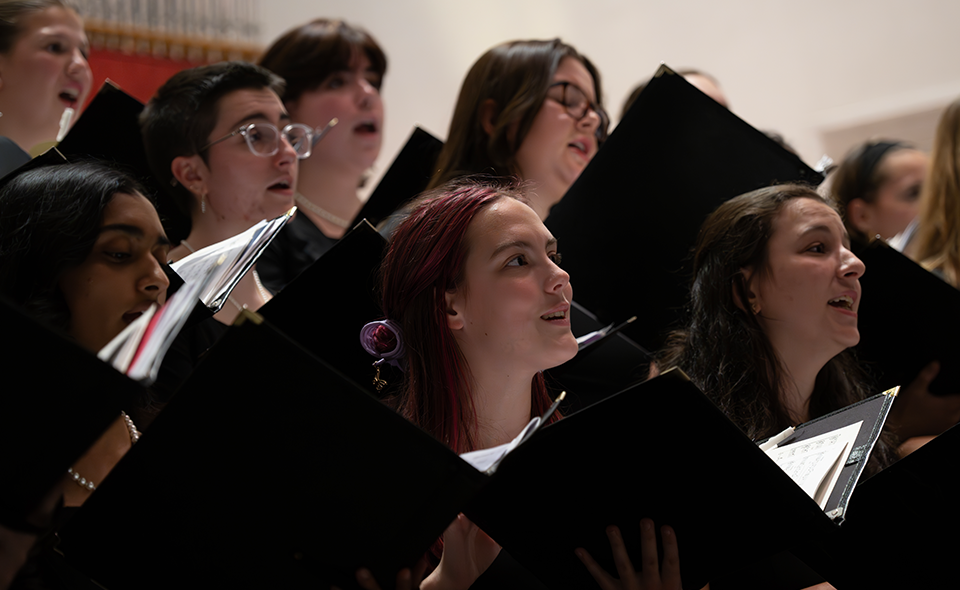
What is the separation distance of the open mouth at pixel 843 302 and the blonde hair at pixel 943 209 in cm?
100

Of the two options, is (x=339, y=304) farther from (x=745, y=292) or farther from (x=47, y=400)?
(x=745, y=292)

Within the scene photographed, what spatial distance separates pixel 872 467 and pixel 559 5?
3.68 meters

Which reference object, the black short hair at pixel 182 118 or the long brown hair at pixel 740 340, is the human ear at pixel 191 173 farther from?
the long brown hair at pixel 740 340

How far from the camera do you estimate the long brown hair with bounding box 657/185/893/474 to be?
1.72 m

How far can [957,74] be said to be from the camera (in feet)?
13.4

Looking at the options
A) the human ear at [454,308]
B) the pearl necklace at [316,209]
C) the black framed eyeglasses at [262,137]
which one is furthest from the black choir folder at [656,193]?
the pearl necklace at [316,209]

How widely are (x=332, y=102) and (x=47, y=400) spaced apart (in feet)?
5.88

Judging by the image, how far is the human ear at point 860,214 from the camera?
111 inches

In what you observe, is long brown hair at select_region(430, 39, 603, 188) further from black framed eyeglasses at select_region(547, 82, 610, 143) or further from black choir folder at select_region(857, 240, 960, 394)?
black choir folder at select_region(857, 240, 960, 394)

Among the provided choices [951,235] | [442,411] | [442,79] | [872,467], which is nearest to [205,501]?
[442,411]

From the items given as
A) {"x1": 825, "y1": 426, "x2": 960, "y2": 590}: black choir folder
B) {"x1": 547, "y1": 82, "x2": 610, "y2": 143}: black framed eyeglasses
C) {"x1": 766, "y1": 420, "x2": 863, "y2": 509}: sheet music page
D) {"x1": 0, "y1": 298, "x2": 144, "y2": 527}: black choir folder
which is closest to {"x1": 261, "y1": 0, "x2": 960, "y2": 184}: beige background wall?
{"x1": 547, "y1": 82, "x2": 610, "y2": 143}: black framed eyeglasses

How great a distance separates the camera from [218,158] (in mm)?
1914

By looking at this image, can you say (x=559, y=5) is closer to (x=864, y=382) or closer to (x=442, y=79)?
(x=442, y=79)

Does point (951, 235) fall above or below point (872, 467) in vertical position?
above
